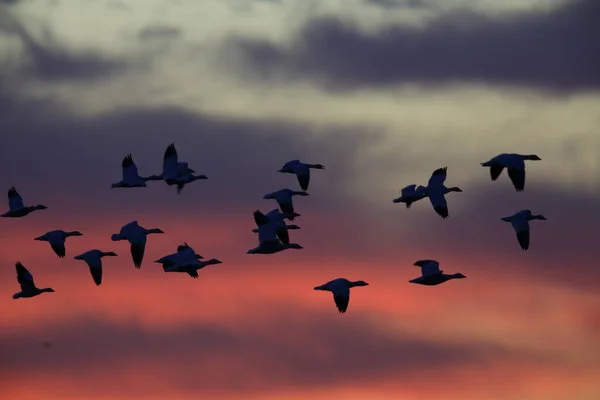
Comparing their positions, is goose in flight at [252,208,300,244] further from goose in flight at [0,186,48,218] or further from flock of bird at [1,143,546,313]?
goose in flight at [0,186,48,218]

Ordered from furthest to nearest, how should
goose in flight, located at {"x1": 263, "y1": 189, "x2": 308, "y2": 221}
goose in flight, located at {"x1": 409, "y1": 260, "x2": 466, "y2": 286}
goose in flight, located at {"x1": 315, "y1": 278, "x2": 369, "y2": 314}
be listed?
goose in flight, located at {"x1": 263, "y1": 189, "x2": 308, "y2": 221} < goose in flight, located at {"x1": 409, "y1": 260, "x2": 466, "y2": 286} < goose in flight, located at {"x1": 315, "y1": 278, "x2": 369, "y2": 314}

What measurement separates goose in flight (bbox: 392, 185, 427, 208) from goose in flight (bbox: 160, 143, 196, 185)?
321 inches

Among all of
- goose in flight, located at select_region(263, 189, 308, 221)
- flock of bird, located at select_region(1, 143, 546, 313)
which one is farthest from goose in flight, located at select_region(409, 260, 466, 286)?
goose in flight, located at select_region(263, 189, 308, 221)

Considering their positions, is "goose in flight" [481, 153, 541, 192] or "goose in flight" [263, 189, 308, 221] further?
"goose in flight" [263, 189, 308, 221]

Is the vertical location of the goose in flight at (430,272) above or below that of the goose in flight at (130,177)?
below

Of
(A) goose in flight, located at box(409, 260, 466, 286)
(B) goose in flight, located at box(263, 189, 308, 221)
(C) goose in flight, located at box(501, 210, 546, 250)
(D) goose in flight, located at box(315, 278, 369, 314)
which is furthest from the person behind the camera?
(B) goose in flight, located at box(263, 189, 308, 221)

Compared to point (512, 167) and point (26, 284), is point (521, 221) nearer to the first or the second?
point (512, 167)

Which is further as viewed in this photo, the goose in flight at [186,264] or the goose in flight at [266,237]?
the goose in flight at [186,264]

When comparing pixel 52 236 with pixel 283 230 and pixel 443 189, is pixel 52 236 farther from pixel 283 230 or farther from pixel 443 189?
pixel 443 189

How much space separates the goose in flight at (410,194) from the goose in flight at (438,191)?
0.22 m

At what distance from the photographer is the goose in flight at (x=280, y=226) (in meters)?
99.6

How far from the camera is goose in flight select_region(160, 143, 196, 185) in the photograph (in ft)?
328

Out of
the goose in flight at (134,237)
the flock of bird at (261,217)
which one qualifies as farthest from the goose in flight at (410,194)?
the goose in flight at (134,237)

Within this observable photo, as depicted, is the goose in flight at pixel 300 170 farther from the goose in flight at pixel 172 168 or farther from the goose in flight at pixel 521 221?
the goose in flight at pixel 521 221
